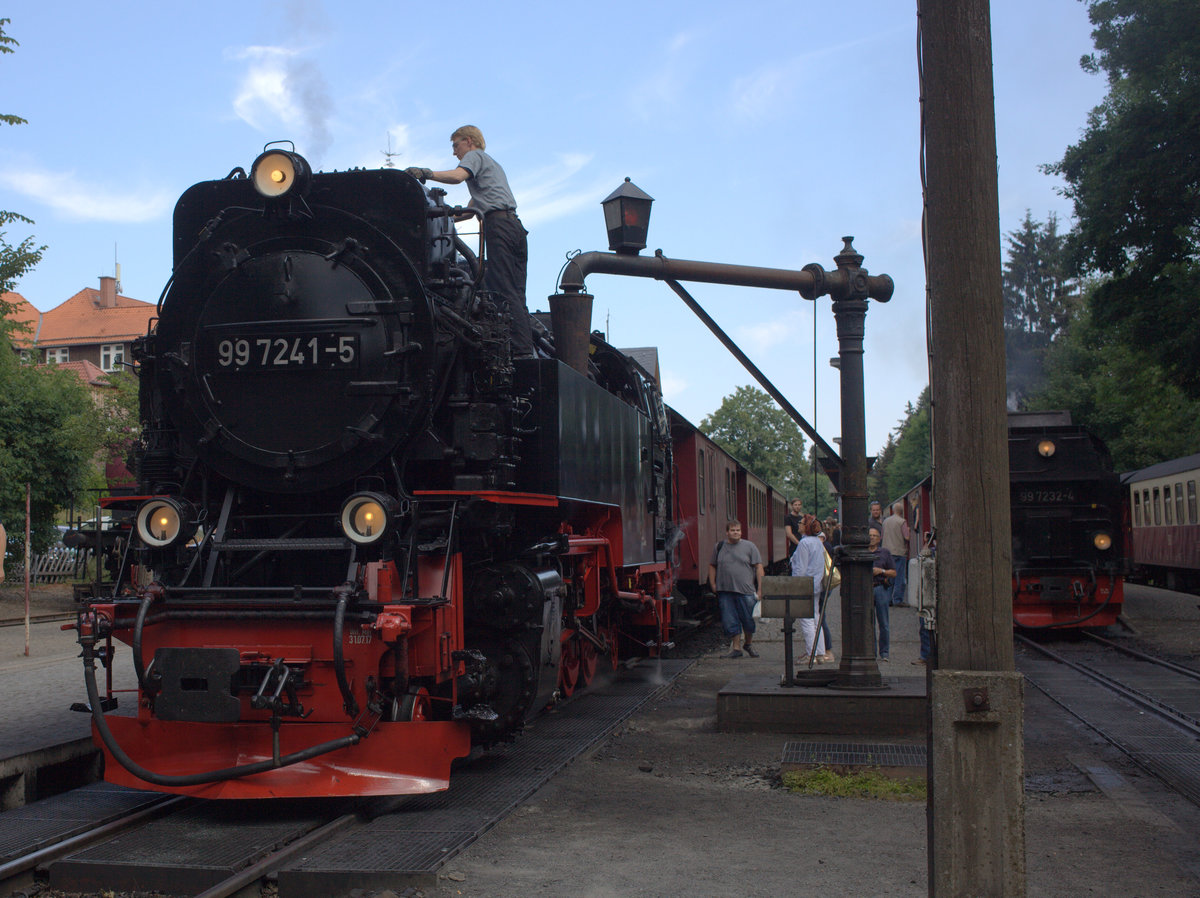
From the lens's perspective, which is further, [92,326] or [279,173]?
[92,326]

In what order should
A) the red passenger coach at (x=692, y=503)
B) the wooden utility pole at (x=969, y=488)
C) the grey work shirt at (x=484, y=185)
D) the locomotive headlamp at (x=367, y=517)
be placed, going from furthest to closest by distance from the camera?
1. the red passenger coach at (x=692, y=503)
2. the grey work shirt at (x=484, y=185)
3. the locomotive headlamp at (x=367, y=517)
4. the wooden utility pole at (x=969, y=488)

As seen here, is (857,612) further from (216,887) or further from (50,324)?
(50,324)

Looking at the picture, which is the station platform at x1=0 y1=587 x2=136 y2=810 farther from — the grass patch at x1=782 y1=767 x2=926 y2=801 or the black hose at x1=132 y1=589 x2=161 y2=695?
the grass patch at x1=782 y1=767 x2=926 y2=801

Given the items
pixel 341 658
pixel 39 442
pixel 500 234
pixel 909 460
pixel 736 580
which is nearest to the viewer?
pixel 341 658

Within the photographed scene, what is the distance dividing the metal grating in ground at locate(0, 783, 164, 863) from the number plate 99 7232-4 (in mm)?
2392

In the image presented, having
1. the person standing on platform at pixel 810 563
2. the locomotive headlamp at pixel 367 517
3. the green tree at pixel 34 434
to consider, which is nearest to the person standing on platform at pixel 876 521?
the person standing on platform at pixel 810 563

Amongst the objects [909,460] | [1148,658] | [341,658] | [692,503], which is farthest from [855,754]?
[909,460]

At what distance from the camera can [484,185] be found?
24.4 feet

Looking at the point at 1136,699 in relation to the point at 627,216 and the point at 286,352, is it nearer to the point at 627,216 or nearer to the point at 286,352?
the point at 627,216

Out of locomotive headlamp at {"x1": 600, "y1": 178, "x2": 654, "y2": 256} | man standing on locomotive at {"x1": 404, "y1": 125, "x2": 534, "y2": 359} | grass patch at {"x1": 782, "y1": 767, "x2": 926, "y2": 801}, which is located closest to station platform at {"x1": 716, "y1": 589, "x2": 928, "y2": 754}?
grass patch at {"x1": 782, "y1": 767, "x2": 926, "y2": 801}

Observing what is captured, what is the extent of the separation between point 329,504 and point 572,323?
2.58 metres

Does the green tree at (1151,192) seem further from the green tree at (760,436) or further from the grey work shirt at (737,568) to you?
the green tree at (760,436)

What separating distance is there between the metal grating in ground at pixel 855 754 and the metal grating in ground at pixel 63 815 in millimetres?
3644

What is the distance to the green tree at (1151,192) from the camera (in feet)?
64.4
